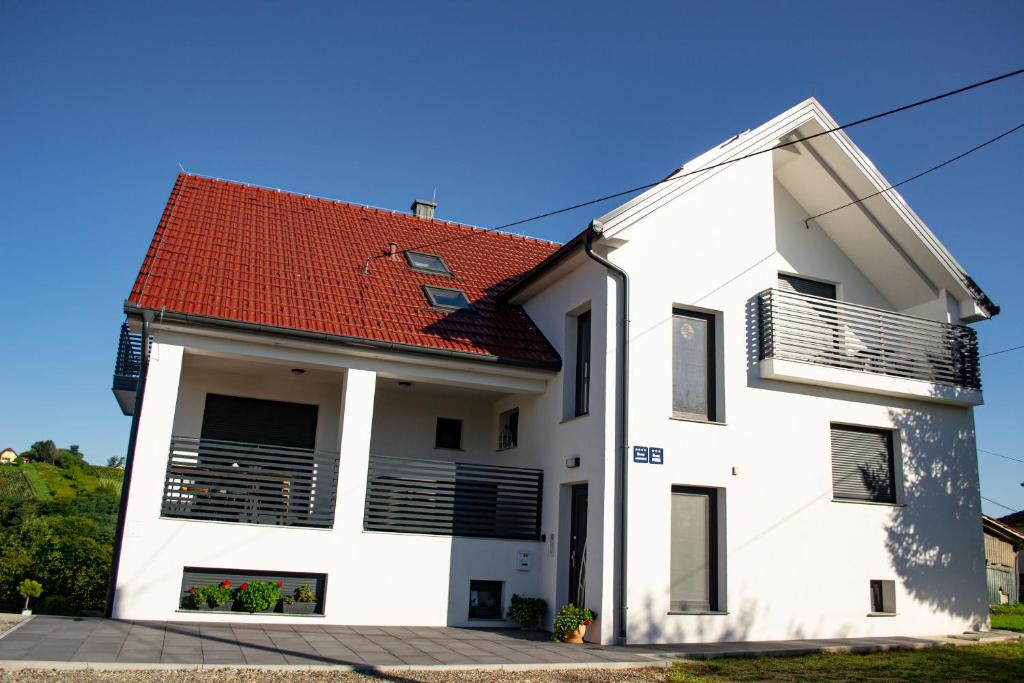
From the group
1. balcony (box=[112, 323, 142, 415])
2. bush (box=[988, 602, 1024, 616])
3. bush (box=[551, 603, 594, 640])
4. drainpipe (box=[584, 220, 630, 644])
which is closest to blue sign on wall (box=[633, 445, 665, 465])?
drainpipe (box=[584, 220, 630, 644])

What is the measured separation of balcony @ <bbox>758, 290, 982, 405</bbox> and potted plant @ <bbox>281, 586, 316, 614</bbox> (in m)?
7.70

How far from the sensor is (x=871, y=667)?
990cm

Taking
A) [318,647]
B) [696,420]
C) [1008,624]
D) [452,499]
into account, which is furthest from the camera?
[1008,624]

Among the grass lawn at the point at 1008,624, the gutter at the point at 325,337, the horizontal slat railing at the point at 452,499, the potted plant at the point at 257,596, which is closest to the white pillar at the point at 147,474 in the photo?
the gutter at the point at 325,337

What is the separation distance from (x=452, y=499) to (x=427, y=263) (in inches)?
210

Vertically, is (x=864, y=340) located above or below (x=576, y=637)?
above

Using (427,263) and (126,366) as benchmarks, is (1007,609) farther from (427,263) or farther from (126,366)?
(126,366)

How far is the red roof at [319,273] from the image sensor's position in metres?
12.2

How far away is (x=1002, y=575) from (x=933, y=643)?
16.2 meters

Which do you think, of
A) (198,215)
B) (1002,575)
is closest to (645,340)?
(198,215)

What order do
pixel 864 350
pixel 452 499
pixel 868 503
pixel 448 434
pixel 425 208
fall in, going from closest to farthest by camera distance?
pixel 452 499, pixel 868 503, pixel 864 350, pixel 448 434, pixel 425 208

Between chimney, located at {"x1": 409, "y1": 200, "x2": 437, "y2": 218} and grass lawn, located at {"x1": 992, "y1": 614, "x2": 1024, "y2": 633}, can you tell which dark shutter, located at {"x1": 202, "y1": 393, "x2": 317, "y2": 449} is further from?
grass lawn, located at {"x1": 992, "y1": 614, "x2": 1024, "y2": 633}

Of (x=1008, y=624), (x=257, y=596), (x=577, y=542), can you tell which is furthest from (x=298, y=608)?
(x=1008, y=624)

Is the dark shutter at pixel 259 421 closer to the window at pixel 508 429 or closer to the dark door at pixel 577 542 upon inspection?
the window at pixel 508 429
